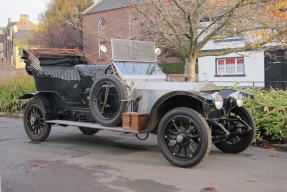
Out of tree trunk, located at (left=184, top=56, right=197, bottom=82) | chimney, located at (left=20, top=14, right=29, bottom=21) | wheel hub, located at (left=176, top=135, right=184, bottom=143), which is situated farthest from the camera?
chimney, located at (left=20, top=14, right=29, bottom=21)

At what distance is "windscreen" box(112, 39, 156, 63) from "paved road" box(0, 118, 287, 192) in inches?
68.0

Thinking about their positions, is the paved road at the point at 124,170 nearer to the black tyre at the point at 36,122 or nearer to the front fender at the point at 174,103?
the black tyre at the point at 36,122

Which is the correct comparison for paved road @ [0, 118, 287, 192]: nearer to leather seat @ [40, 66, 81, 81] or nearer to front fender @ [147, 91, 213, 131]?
front fender @ [147, 91, 213, 131]

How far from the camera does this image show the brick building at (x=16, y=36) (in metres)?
70.7

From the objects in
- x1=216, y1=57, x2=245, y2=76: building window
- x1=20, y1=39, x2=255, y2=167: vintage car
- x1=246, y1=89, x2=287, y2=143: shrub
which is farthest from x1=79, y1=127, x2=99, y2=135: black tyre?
x1=216, y1=57, x2=245, y2=76: building window

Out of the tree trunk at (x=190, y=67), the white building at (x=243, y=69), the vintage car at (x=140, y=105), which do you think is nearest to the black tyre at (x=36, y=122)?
the vintage car at (x=140, y=105)

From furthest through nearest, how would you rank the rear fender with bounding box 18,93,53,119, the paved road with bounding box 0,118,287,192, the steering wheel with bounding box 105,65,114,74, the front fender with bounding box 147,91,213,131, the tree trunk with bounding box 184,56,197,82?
the tree trunk with bounding box 184,56,197,82, the rear fender with bounding box 18,93,53,119, the steering wheel with bounding box 105,65,114,74, the front fender with bounding box 147,91,213,131, the paved road with bounding box 0,118,287,192

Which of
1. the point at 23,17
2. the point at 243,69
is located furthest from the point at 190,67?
the point at 23,17

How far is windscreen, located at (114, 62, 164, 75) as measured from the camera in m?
7.41

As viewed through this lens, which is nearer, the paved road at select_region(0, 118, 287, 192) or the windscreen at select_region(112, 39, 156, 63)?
the paved road at select_region(0, 118, 287, 192)

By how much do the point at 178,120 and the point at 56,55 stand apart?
456cm

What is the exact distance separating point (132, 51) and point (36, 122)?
2668 mm

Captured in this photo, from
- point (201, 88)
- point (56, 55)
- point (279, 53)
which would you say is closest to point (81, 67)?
point (56, 55)

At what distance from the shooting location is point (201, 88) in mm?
6418
